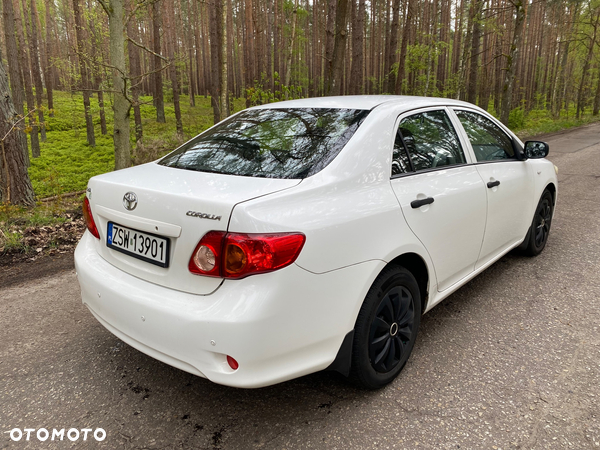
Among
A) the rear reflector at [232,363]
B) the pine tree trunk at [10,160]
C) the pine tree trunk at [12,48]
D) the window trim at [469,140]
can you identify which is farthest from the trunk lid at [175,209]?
the pine tree trunk at [12,48]

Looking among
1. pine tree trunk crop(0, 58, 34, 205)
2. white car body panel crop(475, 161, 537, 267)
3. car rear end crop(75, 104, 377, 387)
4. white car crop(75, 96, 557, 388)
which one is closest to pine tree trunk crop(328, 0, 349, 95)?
pine tree trunk crop(0, 58, 34, 205)

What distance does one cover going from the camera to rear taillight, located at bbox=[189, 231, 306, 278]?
1.78m

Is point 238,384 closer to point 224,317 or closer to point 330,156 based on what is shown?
point 224,317

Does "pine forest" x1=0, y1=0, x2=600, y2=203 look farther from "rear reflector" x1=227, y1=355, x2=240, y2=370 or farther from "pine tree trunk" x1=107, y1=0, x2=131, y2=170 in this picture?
"rear reflector" x1=227, y1=355, x2=240, y2=370

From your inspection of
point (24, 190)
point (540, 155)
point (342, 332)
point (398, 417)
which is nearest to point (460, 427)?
point (398, 417)

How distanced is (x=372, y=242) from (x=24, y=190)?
6381 mm

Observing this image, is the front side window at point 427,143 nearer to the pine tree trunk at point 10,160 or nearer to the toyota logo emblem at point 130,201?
the toyota logo emblem at point 130,201

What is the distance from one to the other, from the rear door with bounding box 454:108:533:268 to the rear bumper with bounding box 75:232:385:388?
1647 millimetres

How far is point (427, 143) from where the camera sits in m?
2.82

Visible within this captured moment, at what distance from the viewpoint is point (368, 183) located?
228cm

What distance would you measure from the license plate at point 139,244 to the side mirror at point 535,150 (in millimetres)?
3406

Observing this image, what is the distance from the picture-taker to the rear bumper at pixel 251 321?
5.82 feet

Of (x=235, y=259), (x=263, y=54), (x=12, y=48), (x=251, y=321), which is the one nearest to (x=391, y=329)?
(x=251, y=321)

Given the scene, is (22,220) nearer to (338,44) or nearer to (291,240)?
(291,240)
